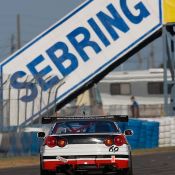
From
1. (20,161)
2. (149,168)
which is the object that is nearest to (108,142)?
(149,168)

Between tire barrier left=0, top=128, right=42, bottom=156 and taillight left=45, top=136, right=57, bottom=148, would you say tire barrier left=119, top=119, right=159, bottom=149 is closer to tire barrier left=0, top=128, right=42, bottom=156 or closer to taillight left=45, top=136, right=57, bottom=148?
tire barrier left=0, top=128, right=42, bottom=156

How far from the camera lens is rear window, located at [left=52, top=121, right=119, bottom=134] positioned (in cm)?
1636

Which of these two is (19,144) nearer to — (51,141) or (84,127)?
(84,127)

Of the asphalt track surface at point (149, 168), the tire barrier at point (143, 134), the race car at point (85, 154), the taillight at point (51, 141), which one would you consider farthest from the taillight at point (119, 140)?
the tire barrier at point (143, 134)

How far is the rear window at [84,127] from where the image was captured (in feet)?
53.7

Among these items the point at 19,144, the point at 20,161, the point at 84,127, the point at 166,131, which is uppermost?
the point at 166,131

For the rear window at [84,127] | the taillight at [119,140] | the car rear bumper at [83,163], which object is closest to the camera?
the car rear bumper at [83,163]

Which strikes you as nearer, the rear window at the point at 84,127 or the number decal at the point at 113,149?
the number decal at the point at 113,149

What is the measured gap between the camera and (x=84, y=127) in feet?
53.9

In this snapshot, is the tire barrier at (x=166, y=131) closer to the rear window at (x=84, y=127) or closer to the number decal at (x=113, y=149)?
the rear window at (x=84, y=127)

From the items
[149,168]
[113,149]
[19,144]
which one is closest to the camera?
[113,149]

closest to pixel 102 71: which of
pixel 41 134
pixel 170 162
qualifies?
pixel 170 162

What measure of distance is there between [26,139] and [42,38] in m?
8.32

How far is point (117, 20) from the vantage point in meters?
35.4
